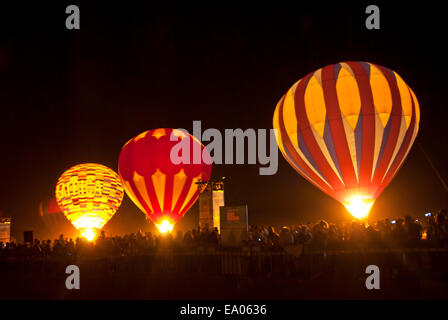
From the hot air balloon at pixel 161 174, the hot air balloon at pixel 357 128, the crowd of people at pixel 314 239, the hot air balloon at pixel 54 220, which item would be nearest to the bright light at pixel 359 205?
the hot air balloon at pixel 357 128

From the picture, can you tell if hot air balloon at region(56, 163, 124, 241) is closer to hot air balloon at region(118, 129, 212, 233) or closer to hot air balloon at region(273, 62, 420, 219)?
hot air balloon at region(118, 129, 212, 233)

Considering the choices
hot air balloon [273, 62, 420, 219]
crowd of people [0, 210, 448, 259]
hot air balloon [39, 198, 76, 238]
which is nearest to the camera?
crowd of people [0, 210, 448, 259]

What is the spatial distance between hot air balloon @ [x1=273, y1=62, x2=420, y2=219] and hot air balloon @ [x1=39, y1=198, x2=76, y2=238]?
28.0 m

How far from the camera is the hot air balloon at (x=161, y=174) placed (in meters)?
22.2

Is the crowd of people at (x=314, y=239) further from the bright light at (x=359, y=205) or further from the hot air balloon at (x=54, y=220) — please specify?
the hot air balloon at (x=54, y=220)

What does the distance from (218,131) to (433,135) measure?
15.5 metres

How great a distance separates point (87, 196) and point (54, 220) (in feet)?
50.8

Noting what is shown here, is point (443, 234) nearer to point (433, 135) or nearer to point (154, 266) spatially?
point (154, 266)

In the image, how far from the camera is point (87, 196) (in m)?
25.5

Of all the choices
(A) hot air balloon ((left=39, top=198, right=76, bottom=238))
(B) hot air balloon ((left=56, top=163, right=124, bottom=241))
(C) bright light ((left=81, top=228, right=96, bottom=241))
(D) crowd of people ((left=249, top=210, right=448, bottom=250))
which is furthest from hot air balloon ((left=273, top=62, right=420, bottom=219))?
(A) hot air balloon ((left=39, top=198, right=76, bottom=238))

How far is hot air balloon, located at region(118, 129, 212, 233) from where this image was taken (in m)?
22.2

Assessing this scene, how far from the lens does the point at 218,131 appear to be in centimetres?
3434

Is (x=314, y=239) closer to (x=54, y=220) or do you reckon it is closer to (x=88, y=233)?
(x=88, y=233)
